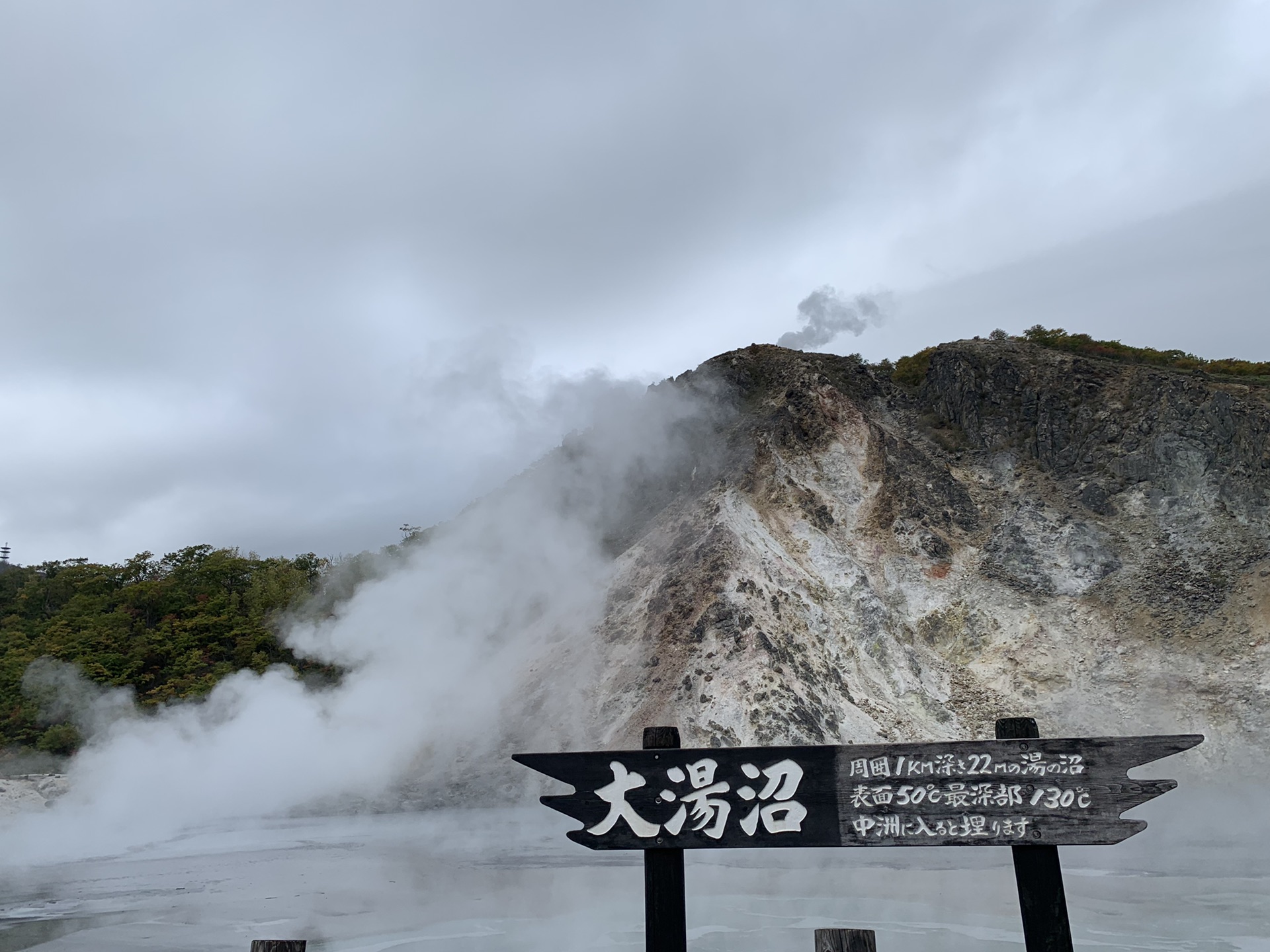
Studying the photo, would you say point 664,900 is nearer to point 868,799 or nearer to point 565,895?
point 868,799

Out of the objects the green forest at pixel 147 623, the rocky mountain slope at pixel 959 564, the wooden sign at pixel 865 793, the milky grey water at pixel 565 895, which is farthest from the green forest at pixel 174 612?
the wooden sign at pixel 865 793

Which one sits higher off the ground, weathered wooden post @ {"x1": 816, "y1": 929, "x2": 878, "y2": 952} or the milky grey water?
weathered wooden post @ {"x1": 816, "y1": 929, "x2": 878, "y2": 952}

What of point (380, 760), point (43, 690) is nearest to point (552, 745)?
point (380, 760)

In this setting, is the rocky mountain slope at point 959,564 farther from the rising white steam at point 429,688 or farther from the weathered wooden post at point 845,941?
the weathered wooden post at point 845,941

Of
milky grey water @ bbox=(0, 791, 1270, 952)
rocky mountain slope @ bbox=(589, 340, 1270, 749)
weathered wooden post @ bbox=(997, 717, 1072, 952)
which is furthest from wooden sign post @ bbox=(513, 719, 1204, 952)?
rocky mountain slope @ bbox=(589, 340, 1270, 749)

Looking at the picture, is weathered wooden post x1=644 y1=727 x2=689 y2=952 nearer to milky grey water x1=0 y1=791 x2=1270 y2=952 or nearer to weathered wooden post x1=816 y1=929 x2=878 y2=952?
weathered wooden post x1=816 y1=929 x2=878 y2=952

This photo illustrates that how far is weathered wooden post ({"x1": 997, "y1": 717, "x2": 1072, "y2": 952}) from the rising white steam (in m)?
15.6

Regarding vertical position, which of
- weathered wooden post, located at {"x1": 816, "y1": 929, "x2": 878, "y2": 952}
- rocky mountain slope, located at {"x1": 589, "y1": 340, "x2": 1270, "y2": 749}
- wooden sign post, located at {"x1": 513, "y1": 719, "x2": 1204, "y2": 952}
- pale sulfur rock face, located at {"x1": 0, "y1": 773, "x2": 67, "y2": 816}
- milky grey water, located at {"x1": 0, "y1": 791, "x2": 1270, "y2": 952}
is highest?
rocky mountain slope, located at {"x1": 589, "y1": 340, "x2": 1270, "y2": 749}

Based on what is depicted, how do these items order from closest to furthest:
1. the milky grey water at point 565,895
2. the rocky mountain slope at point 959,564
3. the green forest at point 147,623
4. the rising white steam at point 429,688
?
the milky grey water at point 565,895 → the rising white steam at point 429,688 → the rocky mountain slope at point 959,564 → the green forest at point 147,623

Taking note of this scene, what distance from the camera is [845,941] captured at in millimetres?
3564

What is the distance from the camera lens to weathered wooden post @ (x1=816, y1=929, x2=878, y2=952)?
11.6 feet

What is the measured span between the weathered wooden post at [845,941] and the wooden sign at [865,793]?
41cm

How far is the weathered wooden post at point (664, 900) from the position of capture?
4.12 metres

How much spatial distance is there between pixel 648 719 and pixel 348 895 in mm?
9223
